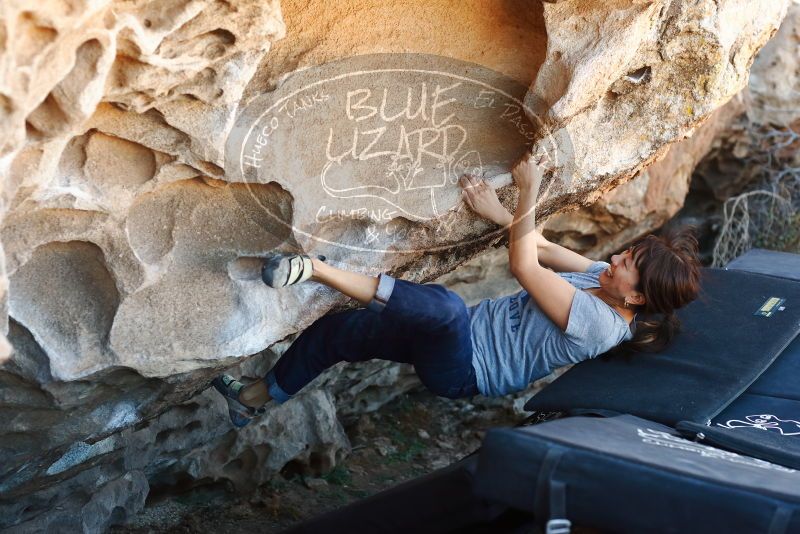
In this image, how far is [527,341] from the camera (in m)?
2.74

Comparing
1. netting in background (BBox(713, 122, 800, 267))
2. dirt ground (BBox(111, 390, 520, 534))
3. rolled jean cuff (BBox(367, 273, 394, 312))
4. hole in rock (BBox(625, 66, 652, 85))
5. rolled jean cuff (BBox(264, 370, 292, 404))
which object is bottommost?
dirt ground (BBox(111, 390, 520, 534))

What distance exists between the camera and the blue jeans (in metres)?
2.51

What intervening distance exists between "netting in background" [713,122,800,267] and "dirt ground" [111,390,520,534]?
1.55 meters

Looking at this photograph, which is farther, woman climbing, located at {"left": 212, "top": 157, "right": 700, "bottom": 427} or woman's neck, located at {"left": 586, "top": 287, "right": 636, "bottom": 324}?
woman's neck, located at {"left": 586, "top": 287, "right": 636, "bottom": 324}

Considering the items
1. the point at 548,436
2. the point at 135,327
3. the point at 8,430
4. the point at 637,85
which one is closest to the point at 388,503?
the point at 548,436

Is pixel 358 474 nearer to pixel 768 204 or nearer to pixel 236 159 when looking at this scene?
pixel 236 159

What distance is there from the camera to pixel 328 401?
3793 mm

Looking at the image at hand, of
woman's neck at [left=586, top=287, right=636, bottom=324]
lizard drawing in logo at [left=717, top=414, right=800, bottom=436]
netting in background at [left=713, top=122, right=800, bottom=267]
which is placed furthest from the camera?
netting in background at [left=713, top=122, right=800, bottom=267]

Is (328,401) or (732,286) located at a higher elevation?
(732,286)

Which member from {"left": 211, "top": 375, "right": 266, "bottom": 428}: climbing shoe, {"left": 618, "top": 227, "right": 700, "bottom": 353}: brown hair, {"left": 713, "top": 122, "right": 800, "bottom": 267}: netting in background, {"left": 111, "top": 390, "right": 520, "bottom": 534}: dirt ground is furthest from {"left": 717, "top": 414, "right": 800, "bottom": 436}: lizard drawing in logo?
{"left": 713, "top": 122, "right": 800, "bottom": 267}: netting in background

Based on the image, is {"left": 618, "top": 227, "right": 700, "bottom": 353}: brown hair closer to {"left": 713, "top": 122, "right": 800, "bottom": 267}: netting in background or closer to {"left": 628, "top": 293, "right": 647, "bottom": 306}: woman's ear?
{"left": 628, "top": 293, "right": 647, "bottom": 306}: woman's ear

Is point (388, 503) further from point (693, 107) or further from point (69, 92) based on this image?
point (693, 107)

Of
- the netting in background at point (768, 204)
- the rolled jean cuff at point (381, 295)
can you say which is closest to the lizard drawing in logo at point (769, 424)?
the rolled jean cuff at point (381, 295)

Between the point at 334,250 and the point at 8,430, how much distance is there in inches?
37.4
